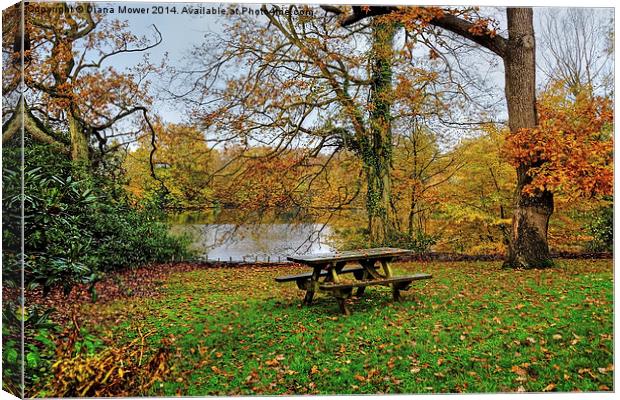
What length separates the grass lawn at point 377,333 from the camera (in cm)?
519

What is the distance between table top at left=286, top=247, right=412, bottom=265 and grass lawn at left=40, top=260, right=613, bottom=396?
0.73ft

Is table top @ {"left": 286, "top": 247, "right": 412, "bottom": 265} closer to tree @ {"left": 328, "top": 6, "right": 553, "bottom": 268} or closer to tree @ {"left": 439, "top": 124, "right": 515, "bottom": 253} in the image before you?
tree @ {"left": 439, "top": 124, "right": 515, "bottom": 253}

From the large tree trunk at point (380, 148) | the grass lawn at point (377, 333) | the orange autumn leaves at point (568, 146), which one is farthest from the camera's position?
the large tree trunk at point (380, 148)

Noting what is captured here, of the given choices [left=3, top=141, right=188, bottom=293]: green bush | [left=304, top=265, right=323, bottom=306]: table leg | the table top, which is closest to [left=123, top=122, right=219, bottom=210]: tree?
[left=3, top=141, right=188, bottom=293]: green bush

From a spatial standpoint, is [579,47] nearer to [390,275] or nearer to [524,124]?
[524,124]

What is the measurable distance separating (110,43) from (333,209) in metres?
2.51

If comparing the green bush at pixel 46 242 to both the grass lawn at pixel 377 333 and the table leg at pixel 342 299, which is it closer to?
the grass lawn at pixel 377 333

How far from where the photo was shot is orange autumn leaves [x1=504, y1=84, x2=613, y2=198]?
18.8 ft

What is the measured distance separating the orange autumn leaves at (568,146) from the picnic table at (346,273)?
1.46 m

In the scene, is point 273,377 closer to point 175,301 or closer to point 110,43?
point 175,301

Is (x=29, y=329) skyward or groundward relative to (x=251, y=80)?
groundward

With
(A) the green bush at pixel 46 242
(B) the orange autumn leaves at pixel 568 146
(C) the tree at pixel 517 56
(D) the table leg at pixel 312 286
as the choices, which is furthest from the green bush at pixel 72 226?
(B) the orange autumn leaves at pixel 568 146

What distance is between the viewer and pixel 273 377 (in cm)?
521

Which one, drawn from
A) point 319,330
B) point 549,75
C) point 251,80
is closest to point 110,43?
point 251,80
